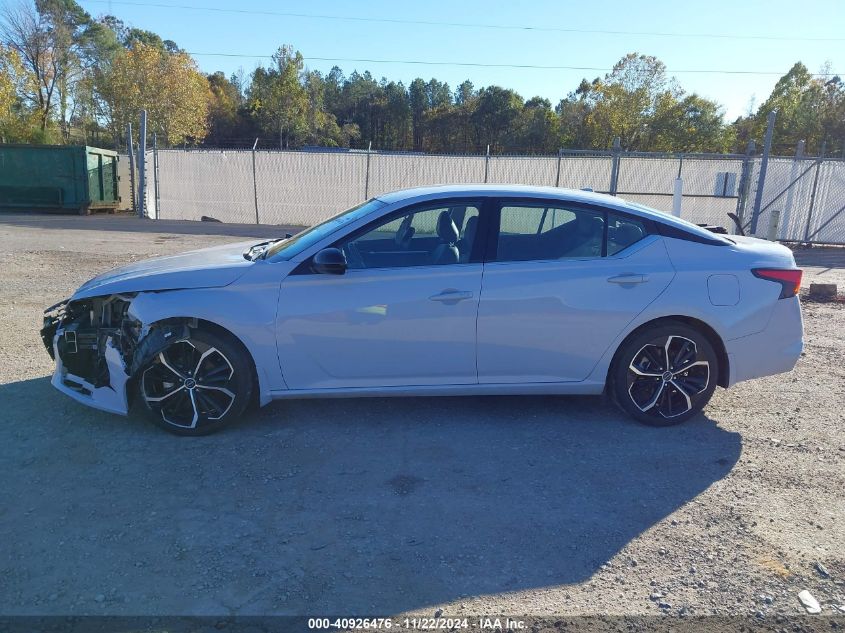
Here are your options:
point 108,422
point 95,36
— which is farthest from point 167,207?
point 95,36

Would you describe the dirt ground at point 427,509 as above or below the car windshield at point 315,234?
below

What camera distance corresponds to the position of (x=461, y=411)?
4.81m

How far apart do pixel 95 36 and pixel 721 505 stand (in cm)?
5846

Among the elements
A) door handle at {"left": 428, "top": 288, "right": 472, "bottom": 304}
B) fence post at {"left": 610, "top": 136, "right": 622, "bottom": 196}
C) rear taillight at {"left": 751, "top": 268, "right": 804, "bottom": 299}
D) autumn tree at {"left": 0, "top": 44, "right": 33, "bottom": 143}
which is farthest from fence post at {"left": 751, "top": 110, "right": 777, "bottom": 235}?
autumn tree at {"left": 0, "top": 44, "right": 33, "bottom": 143}

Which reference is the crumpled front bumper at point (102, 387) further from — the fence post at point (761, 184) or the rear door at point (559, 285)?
the fence post at point (761, 184)

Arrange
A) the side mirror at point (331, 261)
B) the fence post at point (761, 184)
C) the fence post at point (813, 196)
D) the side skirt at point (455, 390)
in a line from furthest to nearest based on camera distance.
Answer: the fence post at point (813, 196), the fence post at point (761, 184), the side skirt at point (455, 390), the side mirror at point (331, 261)

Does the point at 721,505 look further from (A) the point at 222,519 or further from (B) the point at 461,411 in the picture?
(A) the point at 222,519

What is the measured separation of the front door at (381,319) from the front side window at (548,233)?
0.91 ft

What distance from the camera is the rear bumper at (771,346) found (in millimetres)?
4484

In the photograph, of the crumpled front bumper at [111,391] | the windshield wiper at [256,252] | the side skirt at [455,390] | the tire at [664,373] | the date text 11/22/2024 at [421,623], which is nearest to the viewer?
the date text 11/22/2024 at [421,623]

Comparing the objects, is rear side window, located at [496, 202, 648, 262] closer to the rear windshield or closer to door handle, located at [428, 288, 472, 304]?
the rear windshield

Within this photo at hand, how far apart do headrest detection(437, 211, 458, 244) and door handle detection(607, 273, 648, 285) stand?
1095mm

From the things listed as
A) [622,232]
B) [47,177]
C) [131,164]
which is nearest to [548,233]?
[622,232]

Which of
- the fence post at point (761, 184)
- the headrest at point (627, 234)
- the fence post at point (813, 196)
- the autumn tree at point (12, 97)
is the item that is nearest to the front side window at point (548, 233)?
the headrest at point (627, 234)
